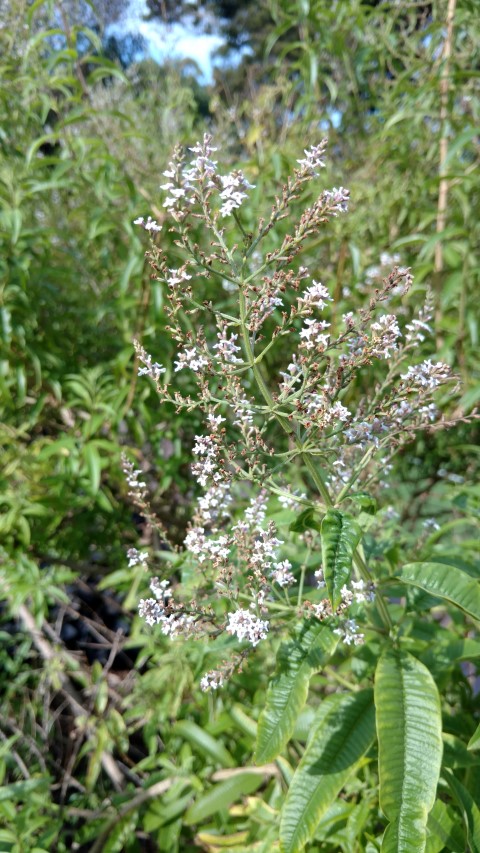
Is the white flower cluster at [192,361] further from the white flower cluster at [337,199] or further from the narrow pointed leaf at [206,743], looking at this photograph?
the narrow pointed leaf at [206,743]

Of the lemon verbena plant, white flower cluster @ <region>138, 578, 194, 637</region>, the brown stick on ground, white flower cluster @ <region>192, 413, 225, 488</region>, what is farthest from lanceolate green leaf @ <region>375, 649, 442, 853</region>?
the brown stick on ground

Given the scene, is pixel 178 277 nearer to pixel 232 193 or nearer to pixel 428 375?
pixel 232 193

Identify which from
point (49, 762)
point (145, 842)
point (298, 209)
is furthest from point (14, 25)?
point (145, 842)

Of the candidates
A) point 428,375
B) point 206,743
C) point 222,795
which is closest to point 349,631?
point 428,375

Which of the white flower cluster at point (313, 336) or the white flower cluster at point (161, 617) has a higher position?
the white flower cluster at point (313, 336)

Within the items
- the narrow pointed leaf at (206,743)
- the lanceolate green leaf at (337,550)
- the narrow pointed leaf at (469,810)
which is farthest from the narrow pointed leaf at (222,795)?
the lanceolate green leaf at (337,550)
